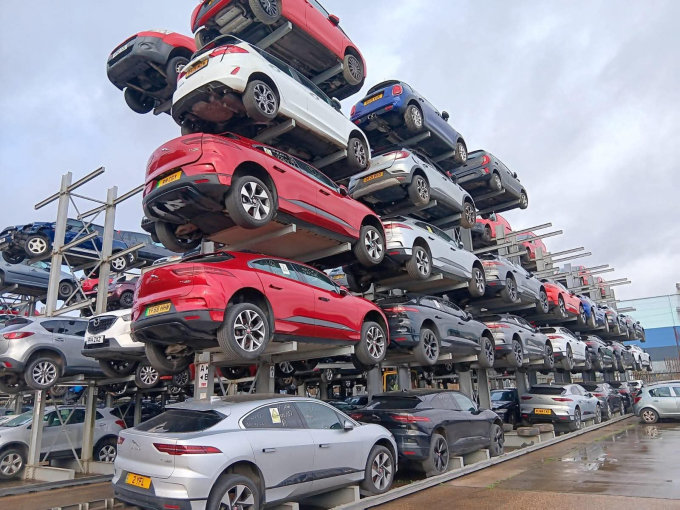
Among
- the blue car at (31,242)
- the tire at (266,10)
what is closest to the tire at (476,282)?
the tire at (266,10)

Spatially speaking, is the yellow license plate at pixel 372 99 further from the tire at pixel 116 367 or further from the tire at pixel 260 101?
the tire at pixel 116 367

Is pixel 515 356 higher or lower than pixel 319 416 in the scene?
higher

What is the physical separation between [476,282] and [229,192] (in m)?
7.87

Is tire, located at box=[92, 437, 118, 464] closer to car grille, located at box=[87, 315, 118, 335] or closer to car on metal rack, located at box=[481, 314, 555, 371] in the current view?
car grille, located at box=[87, 315, 118, 335]

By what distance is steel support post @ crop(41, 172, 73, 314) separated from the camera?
36.2 feet

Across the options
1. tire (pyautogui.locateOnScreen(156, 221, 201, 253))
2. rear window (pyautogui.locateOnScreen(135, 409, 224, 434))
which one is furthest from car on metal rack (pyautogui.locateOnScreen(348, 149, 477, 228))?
rear window (pyautogui.locateOnScreen(135, 409, 224, 434))

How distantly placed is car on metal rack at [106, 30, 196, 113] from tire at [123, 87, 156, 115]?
0.24 metres

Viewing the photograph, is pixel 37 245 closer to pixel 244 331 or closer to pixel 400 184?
pixel 400 184

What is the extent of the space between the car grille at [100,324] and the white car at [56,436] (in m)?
3.00

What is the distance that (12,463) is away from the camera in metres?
10.1

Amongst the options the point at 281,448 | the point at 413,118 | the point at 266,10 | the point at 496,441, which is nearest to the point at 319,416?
the point at 281,448

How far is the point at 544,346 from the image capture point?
49.8ft

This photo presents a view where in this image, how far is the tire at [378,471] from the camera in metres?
6.29

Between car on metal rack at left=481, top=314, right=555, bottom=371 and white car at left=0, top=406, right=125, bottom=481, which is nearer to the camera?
Result: white car at left=0, top=406, right=125, bottom=481
